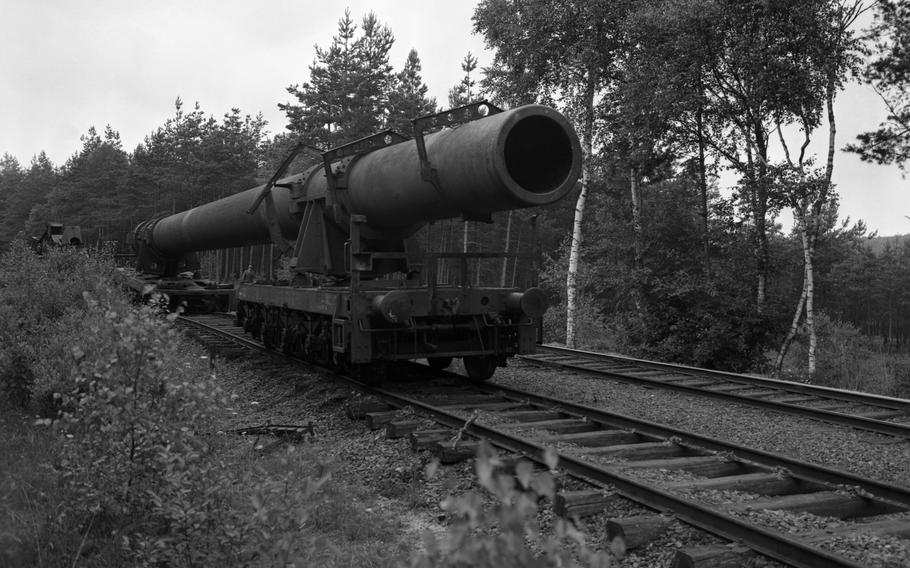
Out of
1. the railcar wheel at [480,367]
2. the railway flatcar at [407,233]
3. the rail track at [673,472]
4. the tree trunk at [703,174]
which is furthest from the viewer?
the tree trunk at [703,174]

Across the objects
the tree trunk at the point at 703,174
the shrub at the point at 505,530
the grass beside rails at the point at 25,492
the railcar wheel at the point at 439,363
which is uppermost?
the tree trunk at the point at 703,174

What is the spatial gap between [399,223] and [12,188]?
249ft

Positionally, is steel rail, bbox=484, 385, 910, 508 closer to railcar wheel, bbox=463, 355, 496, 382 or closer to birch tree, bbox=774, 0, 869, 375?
railcar wheel, bbox=463, 355, 496, 382

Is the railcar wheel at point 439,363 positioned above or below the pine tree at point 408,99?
below

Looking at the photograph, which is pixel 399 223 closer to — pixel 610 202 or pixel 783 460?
pixel 783 460

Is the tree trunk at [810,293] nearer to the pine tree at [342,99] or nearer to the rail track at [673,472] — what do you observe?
the rail track at [673,472]

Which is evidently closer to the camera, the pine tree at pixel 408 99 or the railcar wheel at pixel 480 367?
the railcar wheel at pixel 480 367

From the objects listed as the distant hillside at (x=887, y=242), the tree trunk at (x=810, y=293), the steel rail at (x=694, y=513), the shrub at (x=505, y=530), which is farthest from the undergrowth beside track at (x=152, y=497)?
the distant hillside at (x=887, y=242)

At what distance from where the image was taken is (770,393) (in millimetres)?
8867

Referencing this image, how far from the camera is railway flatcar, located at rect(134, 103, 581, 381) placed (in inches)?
264

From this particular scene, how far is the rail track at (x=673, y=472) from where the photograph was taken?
3.99 m

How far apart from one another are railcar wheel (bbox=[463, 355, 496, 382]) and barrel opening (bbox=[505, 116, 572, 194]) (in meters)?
3.05

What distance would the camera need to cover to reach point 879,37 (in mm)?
15273

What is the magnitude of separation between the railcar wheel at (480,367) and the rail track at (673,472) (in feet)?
3.76
